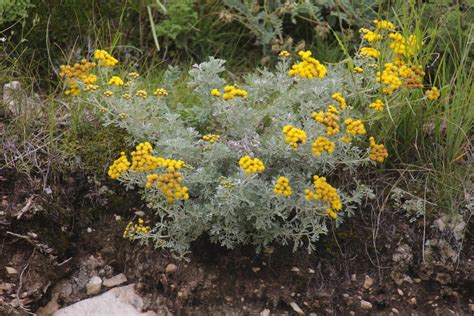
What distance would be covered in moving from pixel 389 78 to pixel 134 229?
116cm

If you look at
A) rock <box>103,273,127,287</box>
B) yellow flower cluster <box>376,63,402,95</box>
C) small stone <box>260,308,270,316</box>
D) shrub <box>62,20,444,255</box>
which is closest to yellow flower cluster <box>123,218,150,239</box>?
shrub <box>62,20,444,255</box>

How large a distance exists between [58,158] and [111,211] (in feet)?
1.03

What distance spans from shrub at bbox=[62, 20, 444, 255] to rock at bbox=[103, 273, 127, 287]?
0.18m

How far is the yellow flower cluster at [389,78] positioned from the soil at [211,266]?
1.71ft

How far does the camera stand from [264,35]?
12.9ft

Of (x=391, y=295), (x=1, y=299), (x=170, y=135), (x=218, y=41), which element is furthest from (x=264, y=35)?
(x=1, y=299)

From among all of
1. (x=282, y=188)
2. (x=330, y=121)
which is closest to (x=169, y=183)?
(x=282, y=188)

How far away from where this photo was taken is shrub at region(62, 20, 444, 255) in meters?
2.43

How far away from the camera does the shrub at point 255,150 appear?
2434 millimetres

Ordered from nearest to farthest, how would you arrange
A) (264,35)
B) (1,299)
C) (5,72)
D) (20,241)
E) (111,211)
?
(1,299)
(20,241)
(111,211)
(5,72)
(264,35)

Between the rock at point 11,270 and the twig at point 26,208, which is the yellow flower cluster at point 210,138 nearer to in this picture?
the twig at point 26,208

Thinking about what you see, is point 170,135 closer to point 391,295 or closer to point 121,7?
point 391,295

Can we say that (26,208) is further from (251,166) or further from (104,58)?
(251,166)

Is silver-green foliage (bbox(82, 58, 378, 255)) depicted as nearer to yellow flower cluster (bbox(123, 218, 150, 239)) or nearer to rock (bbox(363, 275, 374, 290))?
yellow flower cluster (bbox(123, 218, 150, 239))
